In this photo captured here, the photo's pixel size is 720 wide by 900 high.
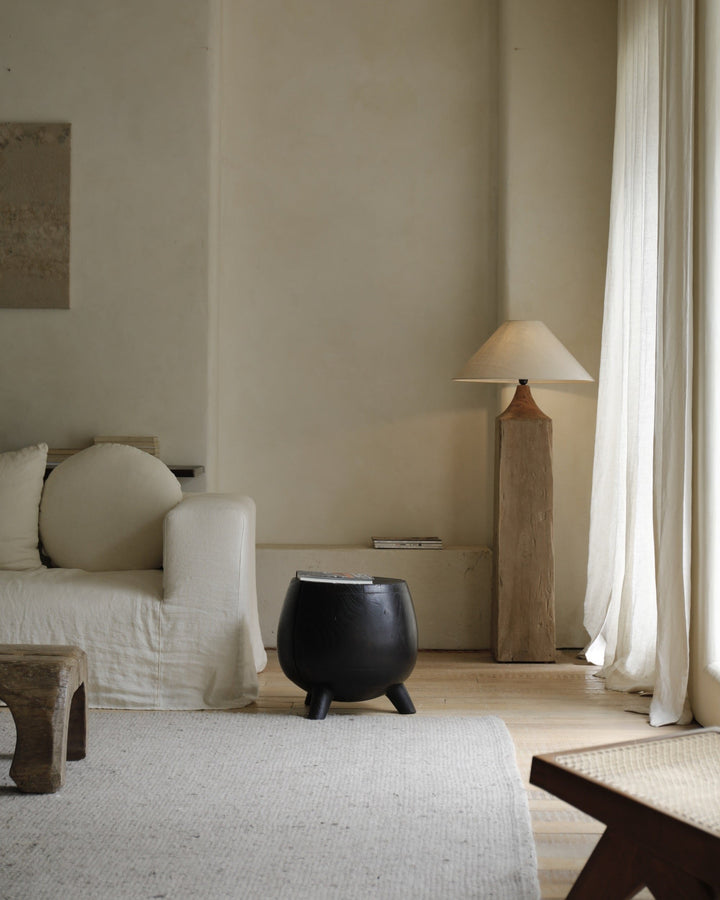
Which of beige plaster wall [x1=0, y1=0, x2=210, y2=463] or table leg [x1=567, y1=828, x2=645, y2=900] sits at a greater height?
beige plaster wall [x1=0, y1=0, x2=210, y2=463]

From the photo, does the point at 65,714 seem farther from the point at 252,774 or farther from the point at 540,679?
the point at 540,679

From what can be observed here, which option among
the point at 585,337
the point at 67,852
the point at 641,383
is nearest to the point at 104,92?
the point at 585,337

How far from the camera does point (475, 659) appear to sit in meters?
4.07

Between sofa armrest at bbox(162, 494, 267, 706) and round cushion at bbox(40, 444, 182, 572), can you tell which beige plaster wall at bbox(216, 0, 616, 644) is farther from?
sofa armrest at bbox(162, 494, 267, 706)

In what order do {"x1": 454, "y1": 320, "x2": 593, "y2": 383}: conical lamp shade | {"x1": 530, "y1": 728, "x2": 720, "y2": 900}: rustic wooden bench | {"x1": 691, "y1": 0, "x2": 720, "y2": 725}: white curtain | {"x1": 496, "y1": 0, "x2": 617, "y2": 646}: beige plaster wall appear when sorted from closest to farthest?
{"x1": 530, "y1": 728, "x2": 720, "y2": 900}: rustic wooden bench, {"x1": 691, "y1": 0, "x2": 720, "y2": 725}: white curtain, {"x1": 454, "y1": 320, "x2": 593, "y2": 383}: conical lamp shade, {"x1": 496, "y1": 0, "x2": 617, "y2": 646}: beige plaster wall

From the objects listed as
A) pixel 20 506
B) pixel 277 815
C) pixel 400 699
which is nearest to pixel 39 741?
pixel 277 815

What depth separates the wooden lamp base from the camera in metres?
3.97

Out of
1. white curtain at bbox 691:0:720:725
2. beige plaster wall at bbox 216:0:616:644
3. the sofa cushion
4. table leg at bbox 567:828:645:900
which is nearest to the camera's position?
table leg at bbox 567:828:645:900

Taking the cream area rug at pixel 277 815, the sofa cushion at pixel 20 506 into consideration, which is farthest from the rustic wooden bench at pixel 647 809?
the sofa cushion at pixel 20 506

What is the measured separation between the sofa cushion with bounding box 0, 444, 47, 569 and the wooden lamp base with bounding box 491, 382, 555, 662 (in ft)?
6.00

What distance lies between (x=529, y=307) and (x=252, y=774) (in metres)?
2.45

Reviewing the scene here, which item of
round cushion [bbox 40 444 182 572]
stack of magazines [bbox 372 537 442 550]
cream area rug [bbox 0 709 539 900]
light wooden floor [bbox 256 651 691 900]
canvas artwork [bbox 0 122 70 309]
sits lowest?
light wooden floor [bbox 256 651 691 900]

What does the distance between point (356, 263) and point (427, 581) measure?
148 cm

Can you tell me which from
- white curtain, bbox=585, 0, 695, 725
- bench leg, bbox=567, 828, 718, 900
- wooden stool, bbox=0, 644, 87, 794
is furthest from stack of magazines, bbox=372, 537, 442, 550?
bench leg, bbox=567, 828, 718, 900
